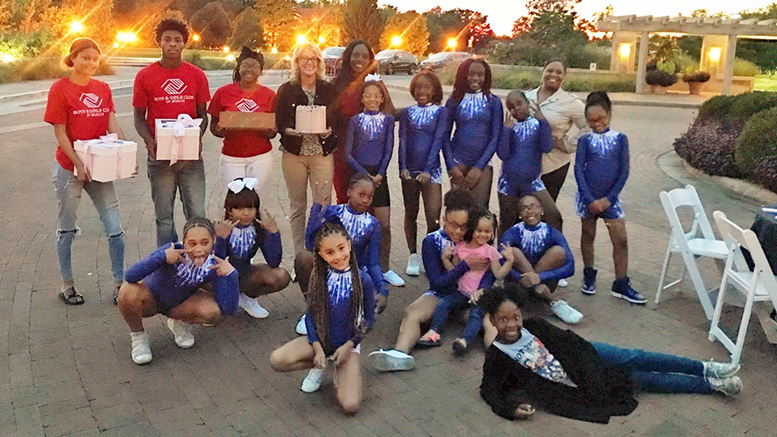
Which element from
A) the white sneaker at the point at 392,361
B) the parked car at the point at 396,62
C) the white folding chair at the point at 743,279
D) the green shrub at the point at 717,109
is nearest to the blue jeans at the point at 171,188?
the white sneaker at the point at 392,361

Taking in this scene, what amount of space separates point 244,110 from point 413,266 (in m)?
2.08

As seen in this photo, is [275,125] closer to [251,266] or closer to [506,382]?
[251,266]

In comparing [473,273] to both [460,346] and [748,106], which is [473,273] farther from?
[748,106]

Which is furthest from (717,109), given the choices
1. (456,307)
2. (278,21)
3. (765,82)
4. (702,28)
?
(278,21)

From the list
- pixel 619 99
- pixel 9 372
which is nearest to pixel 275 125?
pixel 9 372

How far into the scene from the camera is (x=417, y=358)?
4.66 metres

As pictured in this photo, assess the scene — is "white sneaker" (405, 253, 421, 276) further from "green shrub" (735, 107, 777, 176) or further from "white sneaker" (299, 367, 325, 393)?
"green shrub" (735, 107, 777, 176)

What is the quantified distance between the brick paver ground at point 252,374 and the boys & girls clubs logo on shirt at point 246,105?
1569 millimetres

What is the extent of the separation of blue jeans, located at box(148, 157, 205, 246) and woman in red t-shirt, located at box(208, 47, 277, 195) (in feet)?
0.79

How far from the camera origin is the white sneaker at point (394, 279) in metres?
6.00

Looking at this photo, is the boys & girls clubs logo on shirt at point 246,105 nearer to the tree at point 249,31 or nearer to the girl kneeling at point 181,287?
the girl kneeling at point 181,287

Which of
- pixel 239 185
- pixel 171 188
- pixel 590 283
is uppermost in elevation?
pixel 239 185

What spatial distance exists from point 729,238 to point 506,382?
209 centimetres

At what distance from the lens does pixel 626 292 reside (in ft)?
18.8
